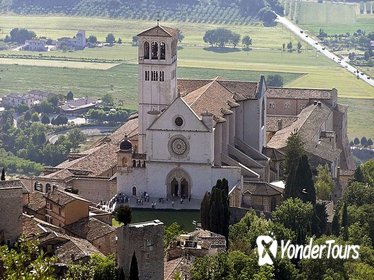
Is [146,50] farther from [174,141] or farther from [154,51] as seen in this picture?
[174,141]

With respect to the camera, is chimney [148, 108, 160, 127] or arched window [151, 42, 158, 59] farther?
arched window [151, 42, 158, 59]

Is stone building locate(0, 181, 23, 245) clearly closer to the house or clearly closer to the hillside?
the house

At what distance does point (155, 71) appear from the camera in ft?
199

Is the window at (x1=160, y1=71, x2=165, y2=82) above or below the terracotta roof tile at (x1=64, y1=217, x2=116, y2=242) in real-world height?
above

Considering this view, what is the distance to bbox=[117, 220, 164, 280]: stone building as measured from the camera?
3875 centimetres

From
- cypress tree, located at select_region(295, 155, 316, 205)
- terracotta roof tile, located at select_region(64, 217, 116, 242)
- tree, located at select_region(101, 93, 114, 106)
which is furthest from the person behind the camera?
tree, located at select_region(101, 93, 114, 106)

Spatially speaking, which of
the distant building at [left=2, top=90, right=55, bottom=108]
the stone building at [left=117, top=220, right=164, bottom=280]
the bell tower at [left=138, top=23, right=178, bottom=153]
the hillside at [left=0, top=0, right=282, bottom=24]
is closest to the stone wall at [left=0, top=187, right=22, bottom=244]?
the stone building at [left=117, top=220, right=164, bottom=280]

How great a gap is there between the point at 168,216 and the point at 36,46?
330ft

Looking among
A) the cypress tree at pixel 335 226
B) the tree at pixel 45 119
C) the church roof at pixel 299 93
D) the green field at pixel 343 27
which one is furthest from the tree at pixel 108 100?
the cypress tree at pixel 335 226

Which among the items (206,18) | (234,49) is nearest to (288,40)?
(234,49)

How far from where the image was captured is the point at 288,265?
143 ft

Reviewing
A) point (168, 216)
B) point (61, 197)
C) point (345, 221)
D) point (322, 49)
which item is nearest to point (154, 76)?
point (168, 216)

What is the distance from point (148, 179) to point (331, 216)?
7.14 meters

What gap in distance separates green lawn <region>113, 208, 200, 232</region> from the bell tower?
175 inches
